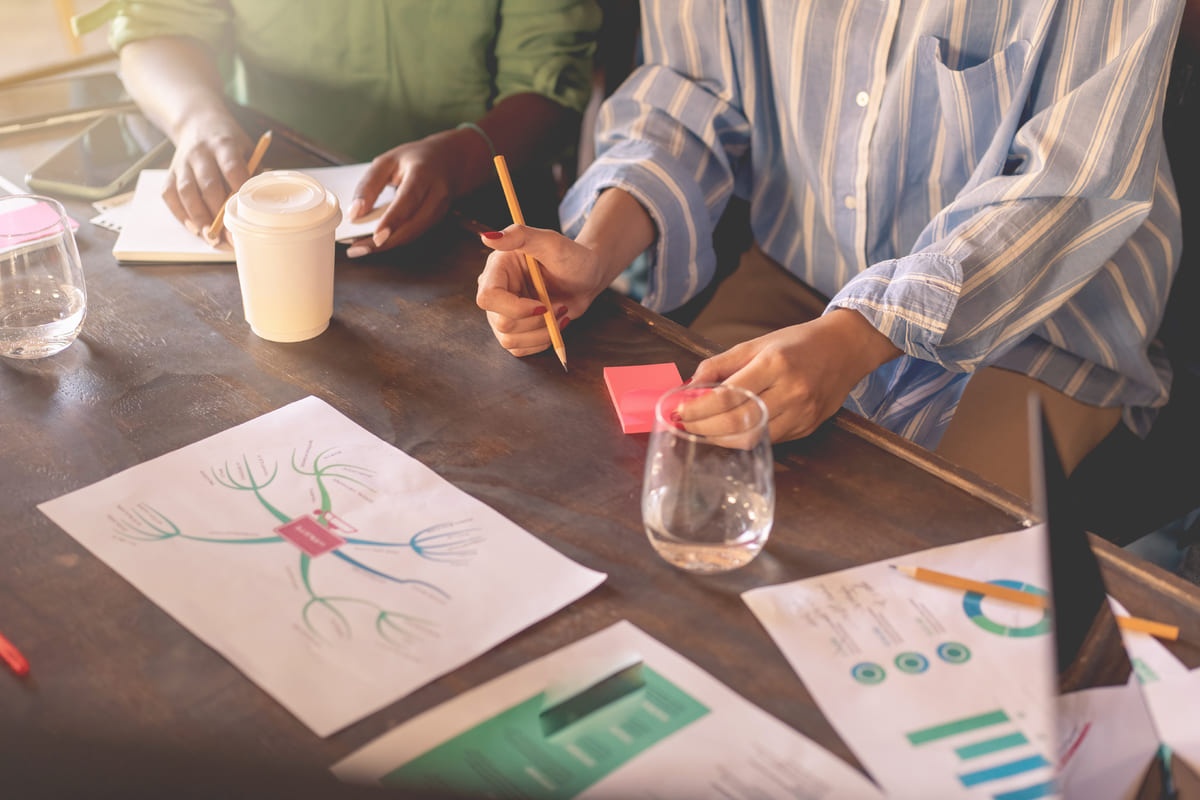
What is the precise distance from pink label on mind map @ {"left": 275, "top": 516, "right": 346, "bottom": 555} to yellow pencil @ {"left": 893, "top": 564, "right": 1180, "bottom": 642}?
1.50ft

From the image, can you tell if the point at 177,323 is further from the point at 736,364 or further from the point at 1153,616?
the point at 1153,616

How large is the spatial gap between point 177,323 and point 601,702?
2.26ft

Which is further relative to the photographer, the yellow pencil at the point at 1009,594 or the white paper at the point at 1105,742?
the yellow pencil at the point at 1009,594

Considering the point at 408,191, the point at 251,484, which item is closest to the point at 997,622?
the point at 251,484

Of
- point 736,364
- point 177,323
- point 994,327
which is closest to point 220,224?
point 177,323

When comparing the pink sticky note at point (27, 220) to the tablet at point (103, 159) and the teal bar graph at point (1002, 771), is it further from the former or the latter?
the teal bar graph at point (1002, 771)

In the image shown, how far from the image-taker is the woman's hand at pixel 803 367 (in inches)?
40.2

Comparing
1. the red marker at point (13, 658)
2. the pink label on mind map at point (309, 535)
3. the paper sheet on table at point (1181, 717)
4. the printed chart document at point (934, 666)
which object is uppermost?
the red marker at point (13, 658)

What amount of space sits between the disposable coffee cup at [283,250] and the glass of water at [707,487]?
445 mm

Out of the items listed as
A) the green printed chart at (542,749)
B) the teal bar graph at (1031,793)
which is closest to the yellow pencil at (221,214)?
the green printed chart at (542,749)

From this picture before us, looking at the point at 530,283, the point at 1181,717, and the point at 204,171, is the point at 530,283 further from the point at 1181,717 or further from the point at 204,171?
the point at 1181,717

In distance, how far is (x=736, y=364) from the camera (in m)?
1.08

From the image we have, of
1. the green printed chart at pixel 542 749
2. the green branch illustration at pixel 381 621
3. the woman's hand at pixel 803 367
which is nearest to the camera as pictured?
the green printed chart at pixel 542 749

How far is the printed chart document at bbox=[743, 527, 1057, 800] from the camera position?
2.29ft
